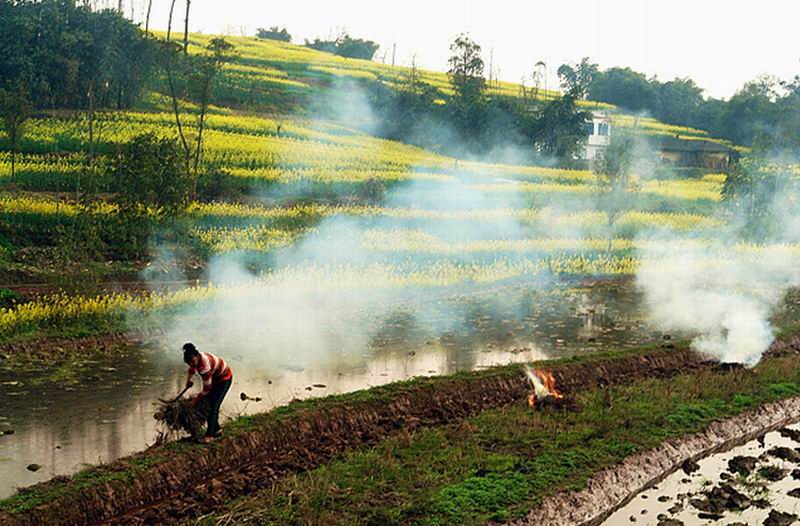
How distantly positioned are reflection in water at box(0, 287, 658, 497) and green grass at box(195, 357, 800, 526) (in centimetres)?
233

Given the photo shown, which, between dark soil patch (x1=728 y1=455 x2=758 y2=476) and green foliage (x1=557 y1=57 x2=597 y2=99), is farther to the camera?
green foliage (x1=557 y1=57 x2=597 y2=99)

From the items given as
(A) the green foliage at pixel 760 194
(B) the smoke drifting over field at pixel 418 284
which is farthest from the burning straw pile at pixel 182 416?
(A) the green foliage at pixel 760 194

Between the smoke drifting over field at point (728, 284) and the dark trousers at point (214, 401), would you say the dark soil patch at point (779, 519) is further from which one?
the smoke drifting over field at point (728, 284)

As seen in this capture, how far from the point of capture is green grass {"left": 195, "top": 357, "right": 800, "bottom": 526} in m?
9.22

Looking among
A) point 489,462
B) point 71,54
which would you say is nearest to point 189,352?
point 489,462

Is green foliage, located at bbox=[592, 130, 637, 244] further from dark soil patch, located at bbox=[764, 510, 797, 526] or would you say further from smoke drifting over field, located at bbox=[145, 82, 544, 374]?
dark soil patch, located at bbox=[764, 510, 797, 526]

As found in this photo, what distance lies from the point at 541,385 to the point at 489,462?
135 inches

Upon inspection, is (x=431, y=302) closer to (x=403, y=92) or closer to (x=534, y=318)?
(x=534, y=318)

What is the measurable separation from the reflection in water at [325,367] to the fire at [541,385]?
4.84 ft

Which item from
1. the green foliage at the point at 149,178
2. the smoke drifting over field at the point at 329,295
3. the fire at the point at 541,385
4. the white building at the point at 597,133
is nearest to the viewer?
the fire at the point at 541,385

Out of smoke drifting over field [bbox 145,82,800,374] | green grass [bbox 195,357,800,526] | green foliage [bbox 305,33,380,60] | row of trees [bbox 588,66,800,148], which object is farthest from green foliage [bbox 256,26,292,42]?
green grass [bbox 195,357,800,526]

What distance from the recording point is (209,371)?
34.0 feet

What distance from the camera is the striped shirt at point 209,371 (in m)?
10.3

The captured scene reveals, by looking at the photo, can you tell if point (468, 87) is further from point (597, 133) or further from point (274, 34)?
point (274, 34)
